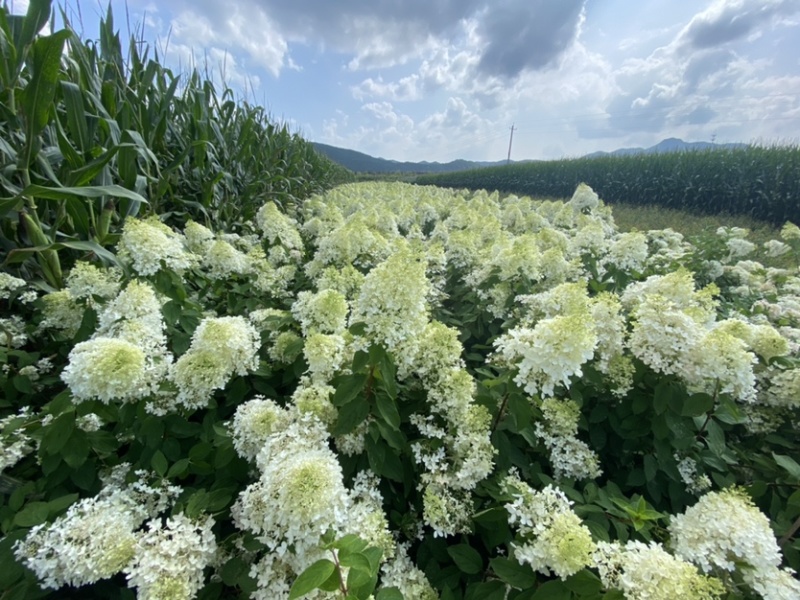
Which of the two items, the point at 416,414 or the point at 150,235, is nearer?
the point at 416,414

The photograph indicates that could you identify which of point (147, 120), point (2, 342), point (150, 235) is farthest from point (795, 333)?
point (147, 120)

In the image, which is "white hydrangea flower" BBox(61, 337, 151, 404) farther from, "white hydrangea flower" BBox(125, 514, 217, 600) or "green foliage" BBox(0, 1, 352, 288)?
"green foliage" BBox(0, 1, 352, 288)

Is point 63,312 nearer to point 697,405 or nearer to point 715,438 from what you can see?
point 697,405

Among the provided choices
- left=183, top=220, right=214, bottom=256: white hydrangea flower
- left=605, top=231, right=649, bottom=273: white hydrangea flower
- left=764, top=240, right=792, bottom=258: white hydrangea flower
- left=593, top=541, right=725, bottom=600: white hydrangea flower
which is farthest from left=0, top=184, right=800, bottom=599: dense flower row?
left=764, top=240, right=792, bottom=258: white hydrangea flower

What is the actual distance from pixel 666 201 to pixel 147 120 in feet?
68.0

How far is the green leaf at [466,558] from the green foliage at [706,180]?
17.8 m

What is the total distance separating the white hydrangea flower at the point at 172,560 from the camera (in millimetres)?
1138

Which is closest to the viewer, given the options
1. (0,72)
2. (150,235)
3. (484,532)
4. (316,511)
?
(316,511)

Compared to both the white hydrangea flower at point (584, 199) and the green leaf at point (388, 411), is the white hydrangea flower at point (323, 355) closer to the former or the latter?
the green leaf at point (388, 411)

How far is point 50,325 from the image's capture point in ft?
7.44

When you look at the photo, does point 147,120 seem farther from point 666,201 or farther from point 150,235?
point 666,201

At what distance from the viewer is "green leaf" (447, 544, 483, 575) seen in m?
1.42

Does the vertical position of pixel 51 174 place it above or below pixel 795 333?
above

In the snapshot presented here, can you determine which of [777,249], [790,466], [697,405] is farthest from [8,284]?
[777,249]
